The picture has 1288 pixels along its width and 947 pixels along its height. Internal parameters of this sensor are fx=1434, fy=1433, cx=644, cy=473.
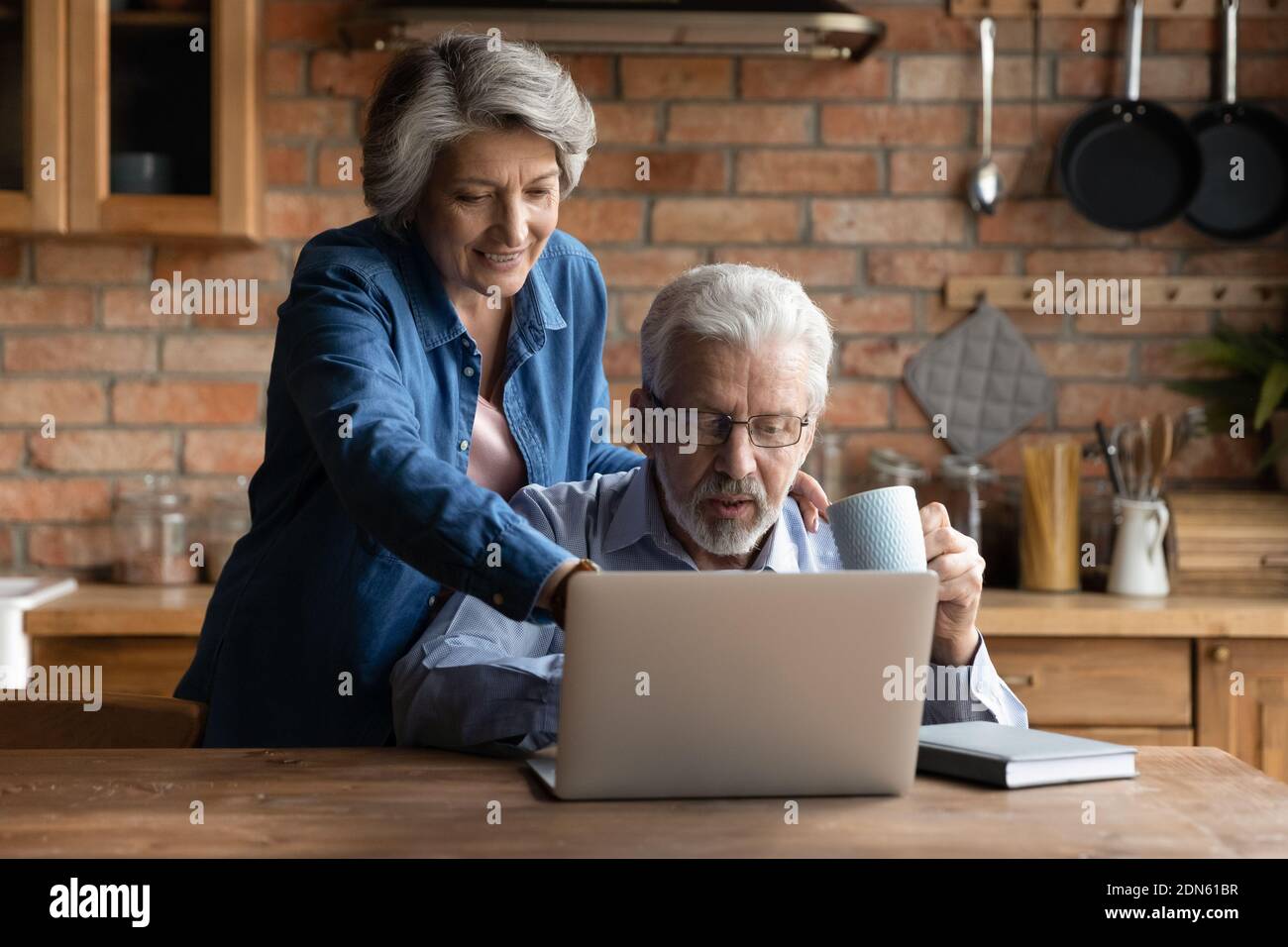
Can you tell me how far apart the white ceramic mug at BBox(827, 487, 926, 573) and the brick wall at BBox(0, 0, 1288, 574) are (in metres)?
1.84

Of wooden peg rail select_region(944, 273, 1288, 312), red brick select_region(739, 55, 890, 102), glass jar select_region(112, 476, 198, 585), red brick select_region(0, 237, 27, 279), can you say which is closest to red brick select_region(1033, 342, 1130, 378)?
wooden peg rail select_region(944, 273, 1288, 312)

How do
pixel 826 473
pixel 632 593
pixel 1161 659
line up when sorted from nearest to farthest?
pixel 632 593
pixel 1161 659
pixel 826 473

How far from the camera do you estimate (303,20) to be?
122 inches

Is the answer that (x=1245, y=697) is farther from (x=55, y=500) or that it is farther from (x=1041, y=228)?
(x=55, y=500)

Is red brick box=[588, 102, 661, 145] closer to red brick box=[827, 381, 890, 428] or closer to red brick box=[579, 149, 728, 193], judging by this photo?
red brick box=[579, 149, 728, 193]

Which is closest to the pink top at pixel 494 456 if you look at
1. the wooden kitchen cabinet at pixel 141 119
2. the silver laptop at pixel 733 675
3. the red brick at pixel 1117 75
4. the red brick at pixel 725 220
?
the silver laptop at pixel 733 675

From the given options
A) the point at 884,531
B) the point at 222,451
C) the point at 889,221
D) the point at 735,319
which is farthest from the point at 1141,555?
the point at 222,451

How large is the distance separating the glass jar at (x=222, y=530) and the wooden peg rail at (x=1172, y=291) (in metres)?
1.61

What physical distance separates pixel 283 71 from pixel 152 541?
3.43ft

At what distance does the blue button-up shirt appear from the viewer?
1.42 metres
